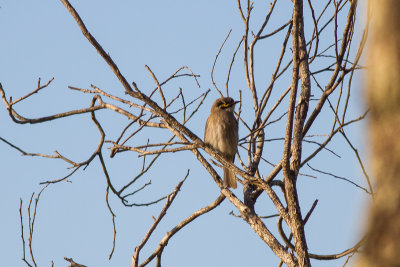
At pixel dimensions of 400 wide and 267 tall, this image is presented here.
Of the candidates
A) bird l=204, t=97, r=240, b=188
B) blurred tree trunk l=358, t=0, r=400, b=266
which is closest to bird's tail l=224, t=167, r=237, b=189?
bird l=204, t=97, r=240, b=188

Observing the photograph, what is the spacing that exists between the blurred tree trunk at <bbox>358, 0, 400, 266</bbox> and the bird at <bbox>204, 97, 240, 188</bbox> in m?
6.42

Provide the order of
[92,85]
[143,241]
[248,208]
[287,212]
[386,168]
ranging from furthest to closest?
1. [143,241]
2. [92,85]
3. [248,208]
4. [287,212]
5. [386,168]

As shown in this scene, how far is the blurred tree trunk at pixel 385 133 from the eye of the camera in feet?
3.39

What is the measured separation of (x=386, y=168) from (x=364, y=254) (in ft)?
0.59

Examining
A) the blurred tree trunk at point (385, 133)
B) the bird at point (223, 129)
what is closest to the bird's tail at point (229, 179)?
the bird at point (223, 129)

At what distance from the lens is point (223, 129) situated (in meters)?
7.80

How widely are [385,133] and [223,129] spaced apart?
22.2 ft

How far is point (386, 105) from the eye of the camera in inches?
41.4

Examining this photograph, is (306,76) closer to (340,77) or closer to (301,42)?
(301,42)

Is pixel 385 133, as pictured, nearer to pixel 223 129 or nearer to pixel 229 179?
pixel 229 179

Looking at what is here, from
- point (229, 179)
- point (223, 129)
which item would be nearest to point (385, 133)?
point (229, 179)

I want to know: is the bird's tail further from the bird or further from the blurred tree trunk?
the blurred tree trunk

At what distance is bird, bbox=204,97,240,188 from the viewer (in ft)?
25.2

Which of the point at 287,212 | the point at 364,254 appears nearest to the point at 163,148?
the point at 287,212
